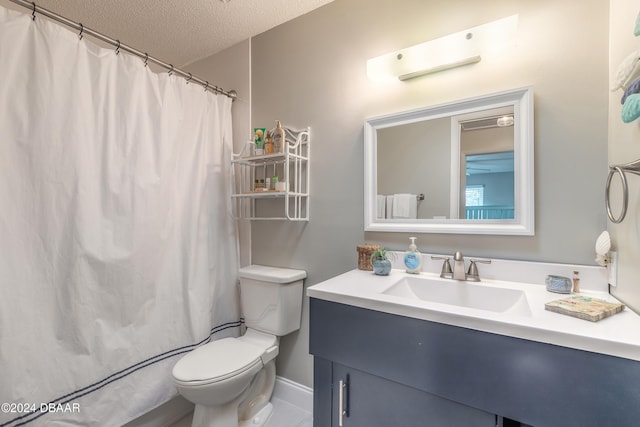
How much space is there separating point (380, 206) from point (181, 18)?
168cm

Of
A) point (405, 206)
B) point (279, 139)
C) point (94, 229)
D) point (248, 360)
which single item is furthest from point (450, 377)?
point (94, 229)

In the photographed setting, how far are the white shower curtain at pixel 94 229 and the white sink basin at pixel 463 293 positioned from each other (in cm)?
117

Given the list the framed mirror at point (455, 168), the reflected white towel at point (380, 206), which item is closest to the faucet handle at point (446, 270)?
the framed mirror at point (455, 168)

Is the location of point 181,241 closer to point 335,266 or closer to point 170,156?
point 170,156

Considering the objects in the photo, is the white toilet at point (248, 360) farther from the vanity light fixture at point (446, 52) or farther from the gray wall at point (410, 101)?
the vanity light fixture at point (446, 52)

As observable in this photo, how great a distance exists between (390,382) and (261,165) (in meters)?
1.45

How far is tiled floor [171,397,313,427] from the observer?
5.08 ft

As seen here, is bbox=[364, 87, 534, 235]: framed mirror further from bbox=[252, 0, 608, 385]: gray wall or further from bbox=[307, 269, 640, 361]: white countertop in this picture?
bbox=[307, 269, 640, 361]: white countertop

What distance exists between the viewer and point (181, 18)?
172 centimetres

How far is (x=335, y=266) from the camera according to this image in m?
1.58

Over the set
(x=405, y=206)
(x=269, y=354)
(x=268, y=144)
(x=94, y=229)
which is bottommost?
(x=269, y=354)

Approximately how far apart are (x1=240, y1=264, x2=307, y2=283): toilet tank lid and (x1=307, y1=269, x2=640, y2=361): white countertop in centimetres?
53

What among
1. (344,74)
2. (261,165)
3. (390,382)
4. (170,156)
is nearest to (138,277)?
(170,156)

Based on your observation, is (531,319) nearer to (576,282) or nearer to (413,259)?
(576,282)
